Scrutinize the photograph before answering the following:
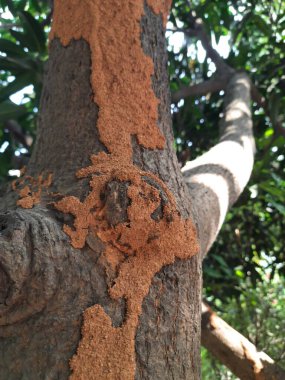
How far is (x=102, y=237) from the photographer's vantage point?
1.00 m

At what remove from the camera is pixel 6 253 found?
812mm

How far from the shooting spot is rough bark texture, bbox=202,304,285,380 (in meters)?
2.04

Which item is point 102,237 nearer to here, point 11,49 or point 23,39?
point 11,49

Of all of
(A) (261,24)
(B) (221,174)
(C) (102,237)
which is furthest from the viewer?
(A) (261,24)

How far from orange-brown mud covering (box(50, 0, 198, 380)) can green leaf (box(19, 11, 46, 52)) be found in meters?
1.12

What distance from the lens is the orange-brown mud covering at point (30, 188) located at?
1.10 meters

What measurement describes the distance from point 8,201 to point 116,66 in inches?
19.3

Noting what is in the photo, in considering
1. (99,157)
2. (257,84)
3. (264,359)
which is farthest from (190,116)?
(99,157)

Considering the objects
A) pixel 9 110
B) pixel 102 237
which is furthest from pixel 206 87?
pixel 102 237

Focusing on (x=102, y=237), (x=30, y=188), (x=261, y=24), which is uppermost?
(x=261, y=24)

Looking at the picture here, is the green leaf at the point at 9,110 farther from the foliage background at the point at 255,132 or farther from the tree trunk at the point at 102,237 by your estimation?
the tree trunk at the point at 102,237

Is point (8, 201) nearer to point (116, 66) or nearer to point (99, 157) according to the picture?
point (99, 157)

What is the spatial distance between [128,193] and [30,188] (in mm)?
282

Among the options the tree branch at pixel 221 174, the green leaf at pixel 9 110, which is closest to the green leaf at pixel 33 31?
the green leaf at pixel 9 110
